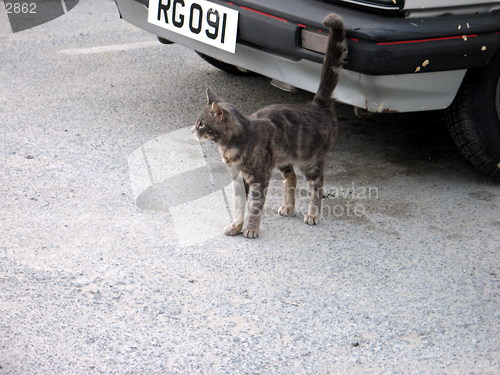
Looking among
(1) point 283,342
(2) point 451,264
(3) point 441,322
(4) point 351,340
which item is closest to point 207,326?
(1) point 283,342

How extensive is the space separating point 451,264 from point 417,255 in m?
0.15

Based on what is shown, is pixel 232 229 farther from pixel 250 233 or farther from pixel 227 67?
pixel 227 67

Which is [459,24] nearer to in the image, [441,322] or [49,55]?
[441,322]

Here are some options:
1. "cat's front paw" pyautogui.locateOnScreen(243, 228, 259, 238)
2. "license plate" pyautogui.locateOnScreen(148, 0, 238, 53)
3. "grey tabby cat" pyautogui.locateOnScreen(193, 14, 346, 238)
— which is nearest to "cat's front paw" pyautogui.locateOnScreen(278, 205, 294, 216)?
"grey tabby cat" pyautogui.locateOnScreen(193, 14, 346, 238)

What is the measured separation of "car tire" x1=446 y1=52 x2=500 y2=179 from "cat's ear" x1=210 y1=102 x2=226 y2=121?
125 cm

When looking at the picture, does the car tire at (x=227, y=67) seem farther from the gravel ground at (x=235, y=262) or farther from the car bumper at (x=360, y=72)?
the car bumper at (x=360, y=72)

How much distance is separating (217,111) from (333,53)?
585 mm

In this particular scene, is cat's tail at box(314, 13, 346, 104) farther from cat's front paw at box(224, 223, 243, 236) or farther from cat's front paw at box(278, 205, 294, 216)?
cat's front paw at box(224, 223, 243, 236)

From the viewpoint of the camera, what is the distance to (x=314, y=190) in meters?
3.97

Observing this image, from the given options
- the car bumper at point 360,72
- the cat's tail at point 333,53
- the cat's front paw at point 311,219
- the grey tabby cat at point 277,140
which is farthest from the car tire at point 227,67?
the cat's front paw at point 311,219

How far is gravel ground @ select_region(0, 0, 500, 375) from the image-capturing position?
2.93 metres

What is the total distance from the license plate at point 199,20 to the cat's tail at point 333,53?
58 cm

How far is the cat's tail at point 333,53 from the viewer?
367 centimetres

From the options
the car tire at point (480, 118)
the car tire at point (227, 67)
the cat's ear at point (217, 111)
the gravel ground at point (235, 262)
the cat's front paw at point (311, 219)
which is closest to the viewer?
the gravel ground at point (235, 262)
